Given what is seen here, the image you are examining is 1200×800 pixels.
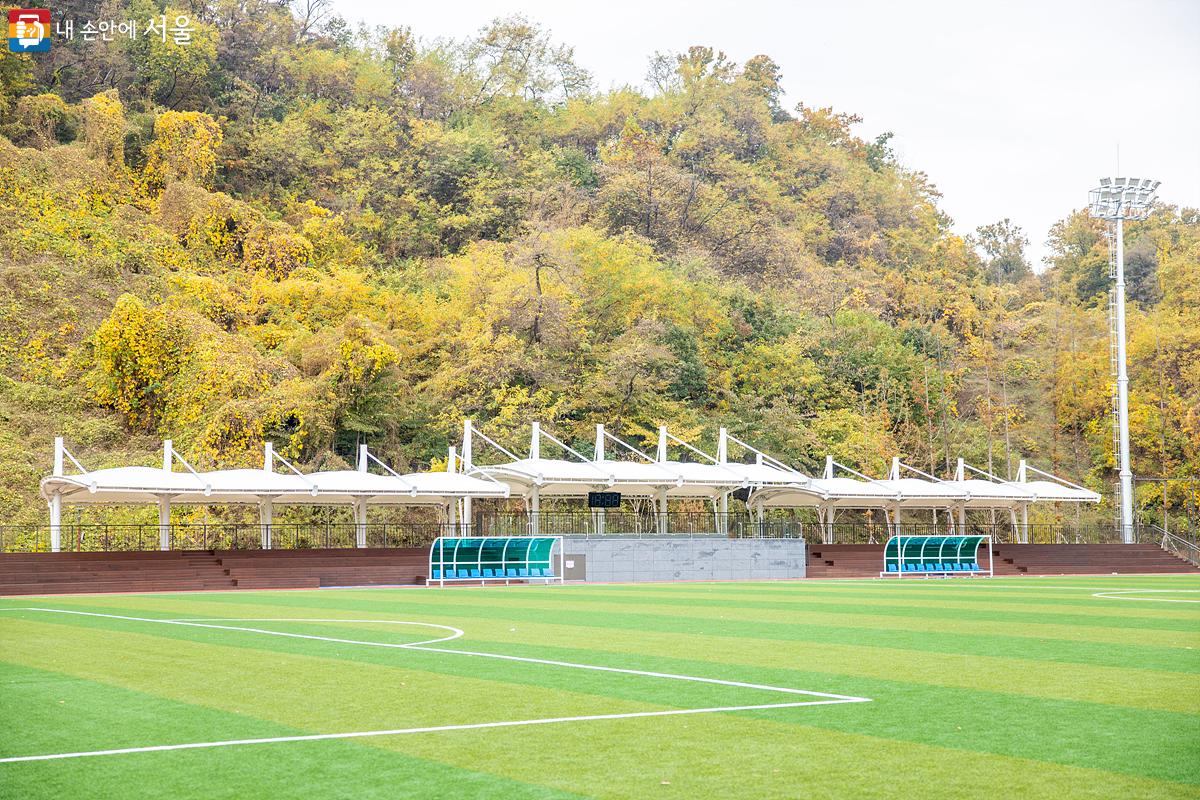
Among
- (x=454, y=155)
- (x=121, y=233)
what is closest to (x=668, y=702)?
(x=121, y=233)

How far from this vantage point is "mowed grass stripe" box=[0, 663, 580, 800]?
696cm

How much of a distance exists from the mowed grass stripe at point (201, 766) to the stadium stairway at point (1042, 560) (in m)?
35.5

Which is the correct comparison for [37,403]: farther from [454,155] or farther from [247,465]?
[454,155]

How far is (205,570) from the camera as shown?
1419 inches

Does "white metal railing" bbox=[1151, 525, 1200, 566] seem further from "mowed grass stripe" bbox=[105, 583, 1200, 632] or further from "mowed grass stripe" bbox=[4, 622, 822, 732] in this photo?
"mowed grass stripe" bbox=[4, 622, 822, 732]

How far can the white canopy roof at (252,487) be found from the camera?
3578 centimetres

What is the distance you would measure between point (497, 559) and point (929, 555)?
15072 mm

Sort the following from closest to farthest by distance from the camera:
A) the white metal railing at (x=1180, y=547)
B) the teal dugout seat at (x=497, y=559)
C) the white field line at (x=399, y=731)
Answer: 1. the white field line at (x=399, y=731)
2. the teal dugout seat at (x=497, y=559)
3. the white metal railing at (x=1180, y=547)

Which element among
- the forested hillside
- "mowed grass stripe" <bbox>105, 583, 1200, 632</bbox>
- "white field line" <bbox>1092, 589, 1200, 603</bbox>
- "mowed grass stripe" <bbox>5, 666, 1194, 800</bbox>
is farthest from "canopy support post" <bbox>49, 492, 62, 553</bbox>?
"mowed grass stripe" <bbox>5, 666, 1194, 800</bbox>

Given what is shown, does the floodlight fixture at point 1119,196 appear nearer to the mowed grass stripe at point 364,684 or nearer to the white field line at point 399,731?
the mowed grass stripe at point 364,684

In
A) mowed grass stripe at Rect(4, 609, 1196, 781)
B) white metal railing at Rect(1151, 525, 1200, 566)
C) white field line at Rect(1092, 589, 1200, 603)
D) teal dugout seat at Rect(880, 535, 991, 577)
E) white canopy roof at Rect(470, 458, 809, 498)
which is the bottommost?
white metal railing at Rect(1151, 525, 1200, 566)

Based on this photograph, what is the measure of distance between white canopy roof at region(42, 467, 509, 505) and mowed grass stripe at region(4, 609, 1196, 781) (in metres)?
22.3

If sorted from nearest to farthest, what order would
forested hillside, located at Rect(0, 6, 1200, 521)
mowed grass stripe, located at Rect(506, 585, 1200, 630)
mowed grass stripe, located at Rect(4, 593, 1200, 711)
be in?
mowed grass stripe, located at Rect(4, 593, 1200, 711)
mowed grass stripe, located at Rect(506, 585, 1200, 630)
forested hillside, located at Rect(0, 6, 1200, 521)

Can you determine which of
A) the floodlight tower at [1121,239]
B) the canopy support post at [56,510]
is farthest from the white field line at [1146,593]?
the canopy support post at [56,510]
